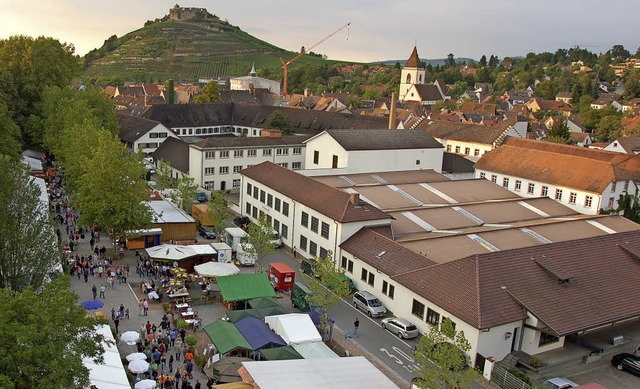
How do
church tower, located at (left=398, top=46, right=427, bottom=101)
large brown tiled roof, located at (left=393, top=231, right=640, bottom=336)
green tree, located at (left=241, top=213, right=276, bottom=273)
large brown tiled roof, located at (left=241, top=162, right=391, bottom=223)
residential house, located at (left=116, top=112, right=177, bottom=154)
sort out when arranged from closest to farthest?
large brown tiled roof, located at (left=393, top=231, right=640, bottom=336) < green tree, located at (left=241, top=213, right=276, bottom=273) < large brown tiled roof, located at (left=241, top=162, right=391, bottom=223) < residential house, located at (left=116, top=112, right=177, bottom=154) < church tower, located at (left=398, top=46, right=427, bottom=101)

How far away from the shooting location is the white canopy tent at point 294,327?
2638 centimetres

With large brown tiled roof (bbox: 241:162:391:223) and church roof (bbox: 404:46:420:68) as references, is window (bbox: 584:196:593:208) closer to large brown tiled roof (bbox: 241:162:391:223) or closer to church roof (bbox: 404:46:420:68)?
large brown tiled roof (bbox: 241:162:391:223)

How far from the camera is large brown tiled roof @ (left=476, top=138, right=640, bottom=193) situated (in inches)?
2069

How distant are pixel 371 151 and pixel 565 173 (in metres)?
18.4

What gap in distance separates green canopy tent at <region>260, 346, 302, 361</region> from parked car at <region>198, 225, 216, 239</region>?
1993 cm

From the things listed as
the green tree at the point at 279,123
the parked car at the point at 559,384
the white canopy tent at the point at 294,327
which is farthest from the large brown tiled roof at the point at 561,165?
the white canopy tent at the point at 294,327

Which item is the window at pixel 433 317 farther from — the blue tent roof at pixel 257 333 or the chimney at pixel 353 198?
the chimney at pixel 353 198

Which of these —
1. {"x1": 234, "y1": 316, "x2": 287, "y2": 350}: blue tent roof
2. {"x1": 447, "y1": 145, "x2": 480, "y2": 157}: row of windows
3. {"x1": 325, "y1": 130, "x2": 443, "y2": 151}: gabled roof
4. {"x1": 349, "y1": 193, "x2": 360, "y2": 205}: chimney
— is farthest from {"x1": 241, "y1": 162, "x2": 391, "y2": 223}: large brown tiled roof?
{"x1": 447, "y1": 145, "x2": 480, "y2": 157}: row of windows

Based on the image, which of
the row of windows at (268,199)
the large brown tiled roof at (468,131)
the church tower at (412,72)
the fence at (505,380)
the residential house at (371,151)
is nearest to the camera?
the fence at (505,380)

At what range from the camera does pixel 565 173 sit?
54.9 meters

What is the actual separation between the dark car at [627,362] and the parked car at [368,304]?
11455 mm

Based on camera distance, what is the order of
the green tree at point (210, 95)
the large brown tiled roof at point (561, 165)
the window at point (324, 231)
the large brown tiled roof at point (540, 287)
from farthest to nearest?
the green tree at point (210, 95), the large brown tiled roof at point (561, 165), the window at point (324, 231), the large brown tiled roof at point (540, 287)

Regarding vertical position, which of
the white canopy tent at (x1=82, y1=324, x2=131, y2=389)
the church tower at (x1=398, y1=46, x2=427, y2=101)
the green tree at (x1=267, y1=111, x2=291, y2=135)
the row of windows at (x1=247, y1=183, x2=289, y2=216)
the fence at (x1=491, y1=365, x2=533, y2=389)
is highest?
the church tower at (x1=398, y1=46, x2=427, y2=101)

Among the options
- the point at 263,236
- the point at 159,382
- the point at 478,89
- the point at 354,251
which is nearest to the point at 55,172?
the point at 263,236
